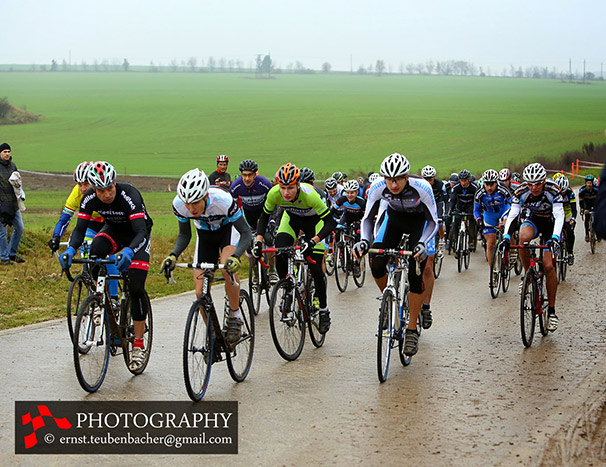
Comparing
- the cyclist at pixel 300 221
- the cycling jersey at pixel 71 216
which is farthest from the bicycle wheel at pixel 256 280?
the cycling jersey at pixel 71 216

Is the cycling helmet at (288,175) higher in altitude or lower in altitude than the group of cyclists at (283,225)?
higher

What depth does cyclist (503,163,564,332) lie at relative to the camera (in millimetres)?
10273

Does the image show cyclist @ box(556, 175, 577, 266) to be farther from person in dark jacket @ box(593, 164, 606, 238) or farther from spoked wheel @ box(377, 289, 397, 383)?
person in dark jacket @ box(593, 164, 606, 238)

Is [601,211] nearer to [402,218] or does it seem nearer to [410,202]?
[410,202]

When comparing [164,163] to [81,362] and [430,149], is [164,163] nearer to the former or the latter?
[430,149]

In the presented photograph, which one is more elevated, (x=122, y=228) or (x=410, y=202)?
(x=410, y=202)

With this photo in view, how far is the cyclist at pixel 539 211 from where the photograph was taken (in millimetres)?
10273

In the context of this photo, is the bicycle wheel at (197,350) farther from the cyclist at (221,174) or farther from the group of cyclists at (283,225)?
the cyclist at (221,174)

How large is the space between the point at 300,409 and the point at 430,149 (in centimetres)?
7405

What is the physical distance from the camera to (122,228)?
8.47 m

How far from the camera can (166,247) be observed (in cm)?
1948

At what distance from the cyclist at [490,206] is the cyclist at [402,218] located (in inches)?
254

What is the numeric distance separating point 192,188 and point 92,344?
5.71 feet

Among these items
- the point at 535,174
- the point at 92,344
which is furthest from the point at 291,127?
the point at 92,344
